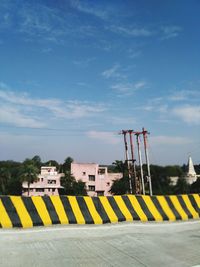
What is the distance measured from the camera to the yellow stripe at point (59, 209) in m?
10.3

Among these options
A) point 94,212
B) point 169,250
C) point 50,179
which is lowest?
point 169,250

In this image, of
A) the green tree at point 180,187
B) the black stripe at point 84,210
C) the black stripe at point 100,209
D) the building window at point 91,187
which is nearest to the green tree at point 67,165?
the building window at point 91,187

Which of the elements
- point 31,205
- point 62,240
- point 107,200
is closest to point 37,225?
point 31,205

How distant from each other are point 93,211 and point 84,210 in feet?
0.95

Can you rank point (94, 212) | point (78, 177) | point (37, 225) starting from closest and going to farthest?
point (37, 225), point (94, 212), point (78, 177)

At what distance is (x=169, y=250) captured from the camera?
7.83 metres

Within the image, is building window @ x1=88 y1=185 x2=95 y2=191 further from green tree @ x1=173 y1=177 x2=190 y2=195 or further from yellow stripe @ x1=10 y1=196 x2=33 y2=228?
yellow stripe @ x1=10 y1=196 x2=33 y2=228

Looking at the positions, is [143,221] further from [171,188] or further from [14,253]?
[171,188]

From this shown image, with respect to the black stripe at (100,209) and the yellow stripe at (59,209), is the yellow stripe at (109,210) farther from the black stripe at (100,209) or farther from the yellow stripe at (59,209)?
the yellow stripe at (59,209)

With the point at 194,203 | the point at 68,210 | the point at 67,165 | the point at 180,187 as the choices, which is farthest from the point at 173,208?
the point at 67,165

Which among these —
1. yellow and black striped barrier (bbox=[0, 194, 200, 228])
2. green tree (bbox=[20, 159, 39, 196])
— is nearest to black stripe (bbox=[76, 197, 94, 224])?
yellow and black striped barrier (bbox=[0, 194, 200, 228])

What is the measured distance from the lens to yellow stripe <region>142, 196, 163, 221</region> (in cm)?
1186

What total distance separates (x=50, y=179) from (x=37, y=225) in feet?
237

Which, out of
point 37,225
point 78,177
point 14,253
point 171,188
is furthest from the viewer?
point 78,177
